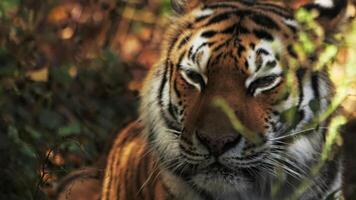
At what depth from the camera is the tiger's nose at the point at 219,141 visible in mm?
3088

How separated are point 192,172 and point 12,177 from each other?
66cm

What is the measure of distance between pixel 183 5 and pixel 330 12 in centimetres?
60

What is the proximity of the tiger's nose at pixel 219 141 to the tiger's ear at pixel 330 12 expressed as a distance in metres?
0.63

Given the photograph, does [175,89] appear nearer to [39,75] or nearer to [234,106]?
[234,106]

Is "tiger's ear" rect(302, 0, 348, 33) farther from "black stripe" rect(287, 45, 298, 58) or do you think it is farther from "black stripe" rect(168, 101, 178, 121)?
"black stripe" rect(168, 101, 178, 121)

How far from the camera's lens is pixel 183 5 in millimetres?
3711

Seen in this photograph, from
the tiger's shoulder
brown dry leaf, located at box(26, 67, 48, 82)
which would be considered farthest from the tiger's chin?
brown dry leaf, located at box(26, 67, 48, 82)

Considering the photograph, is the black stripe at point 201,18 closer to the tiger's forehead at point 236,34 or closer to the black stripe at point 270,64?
the tiger's forehead at point 236,34

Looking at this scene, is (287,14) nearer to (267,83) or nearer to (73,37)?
(267,83)

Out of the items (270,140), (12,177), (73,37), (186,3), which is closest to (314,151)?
(270,140)

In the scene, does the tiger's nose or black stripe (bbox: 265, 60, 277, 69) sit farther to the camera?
black stripe (bbox: 265, 60, 277, 69)

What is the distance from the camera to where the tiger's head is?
3160 mm

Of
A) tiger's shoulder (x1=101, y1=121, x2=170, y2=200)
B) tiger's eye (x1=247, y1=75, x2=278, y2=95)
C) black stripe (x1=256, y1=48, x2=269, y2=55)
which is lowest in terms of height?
tiger's shoulder (x1=101, y1=121, x2=170, y2=200)

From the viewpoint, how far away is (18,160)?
3.59 metres
